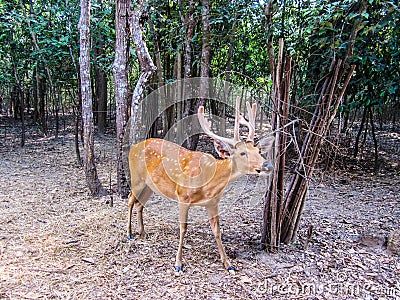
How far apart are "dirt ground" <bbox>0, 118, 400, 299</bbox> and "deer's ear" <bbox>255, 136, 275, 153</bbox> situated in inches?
41.3

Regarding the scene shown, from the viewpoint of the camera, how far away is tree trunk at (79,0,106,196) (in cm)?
478

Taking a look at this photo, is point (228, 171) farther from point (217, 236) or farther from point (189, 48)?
point (189, 48)

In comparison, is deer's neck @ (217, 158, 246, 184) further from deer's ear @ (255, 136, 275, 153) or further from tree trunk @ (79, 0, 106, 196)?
tree trunk @ (79, 0, 106, 196)

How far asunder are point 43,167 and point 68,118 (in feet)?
26.1

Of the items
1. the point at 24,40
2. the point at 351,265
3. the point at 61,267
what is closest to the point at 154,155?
the point at 61,267

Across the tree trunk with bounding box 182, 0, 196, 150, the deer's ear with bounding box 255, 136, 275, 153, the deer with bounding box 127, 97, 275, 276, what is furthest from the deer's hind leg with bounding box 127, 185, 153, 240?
the tree trunk with bounding box 182, 0, 196, 150

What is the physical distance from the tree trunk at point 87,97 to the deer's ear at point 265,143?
2942mm

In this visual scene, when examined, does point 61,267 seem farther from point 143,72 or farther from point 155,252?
point 143,72

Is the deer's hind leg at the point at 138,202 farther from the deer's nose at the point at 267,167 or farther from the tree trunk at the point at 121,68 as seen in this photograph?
the deer's nose at the point at 267,167

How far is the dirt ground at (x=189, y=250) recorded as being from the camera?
2783 mm

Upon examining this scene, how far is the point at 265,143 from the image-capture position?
9.37 ft

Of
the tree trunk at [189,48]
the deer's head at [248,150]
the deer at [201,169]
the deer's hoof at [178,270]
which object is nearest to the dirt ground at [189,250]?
the deer's hoof at [178,270]

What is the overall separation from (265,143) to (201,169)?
59 centimetres

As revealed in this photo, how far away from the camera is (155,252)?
11.1ft
